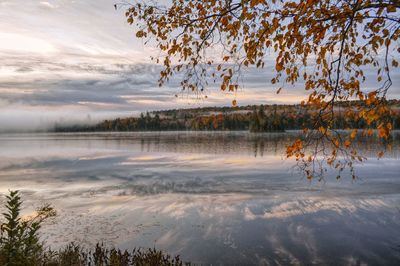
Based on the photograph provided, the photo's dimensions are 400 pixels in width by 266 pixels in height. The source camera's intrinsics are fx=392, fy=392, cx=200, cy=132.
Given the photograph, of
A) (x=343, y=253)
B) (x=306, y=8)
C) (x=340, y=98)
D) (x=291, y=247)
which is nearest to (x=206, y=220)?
(x=291, y=247)

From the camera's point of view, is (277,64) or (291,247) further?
(291,247)

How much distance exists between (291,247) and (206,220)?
5.16 metres

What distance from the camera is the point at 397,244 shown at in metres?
14.9

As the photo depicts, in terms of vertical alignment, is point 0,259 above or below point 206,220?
above

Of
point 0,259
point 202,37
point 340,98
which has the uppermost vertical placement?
point 202,37

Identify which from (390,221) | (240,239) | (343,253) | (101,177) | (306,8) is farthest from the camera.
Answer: (101,177)

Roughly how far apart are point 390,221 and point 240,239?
756 cm

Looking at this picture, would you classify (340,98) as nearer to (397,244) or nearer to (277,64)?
(277,64)

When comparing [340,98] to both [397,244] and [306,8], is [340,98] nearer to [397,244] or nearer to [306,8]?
[306,8]

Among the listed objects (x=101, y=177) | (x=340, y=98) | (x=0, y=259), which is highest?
(x=340, y=98)

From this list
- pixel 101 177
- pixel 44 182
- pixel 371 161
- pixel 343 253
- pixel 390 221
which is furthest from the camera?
pixel 371 161

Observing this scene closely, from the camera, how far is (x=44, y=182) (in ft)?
108

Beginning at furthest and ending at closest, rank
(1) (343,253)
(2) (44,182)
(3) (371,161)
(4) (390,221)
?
(3) (371,161) < (2) (44,182) < (4) (390,221) < (1) (343,253)

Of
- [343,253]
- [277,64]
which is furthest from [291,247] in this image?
[277,64]
